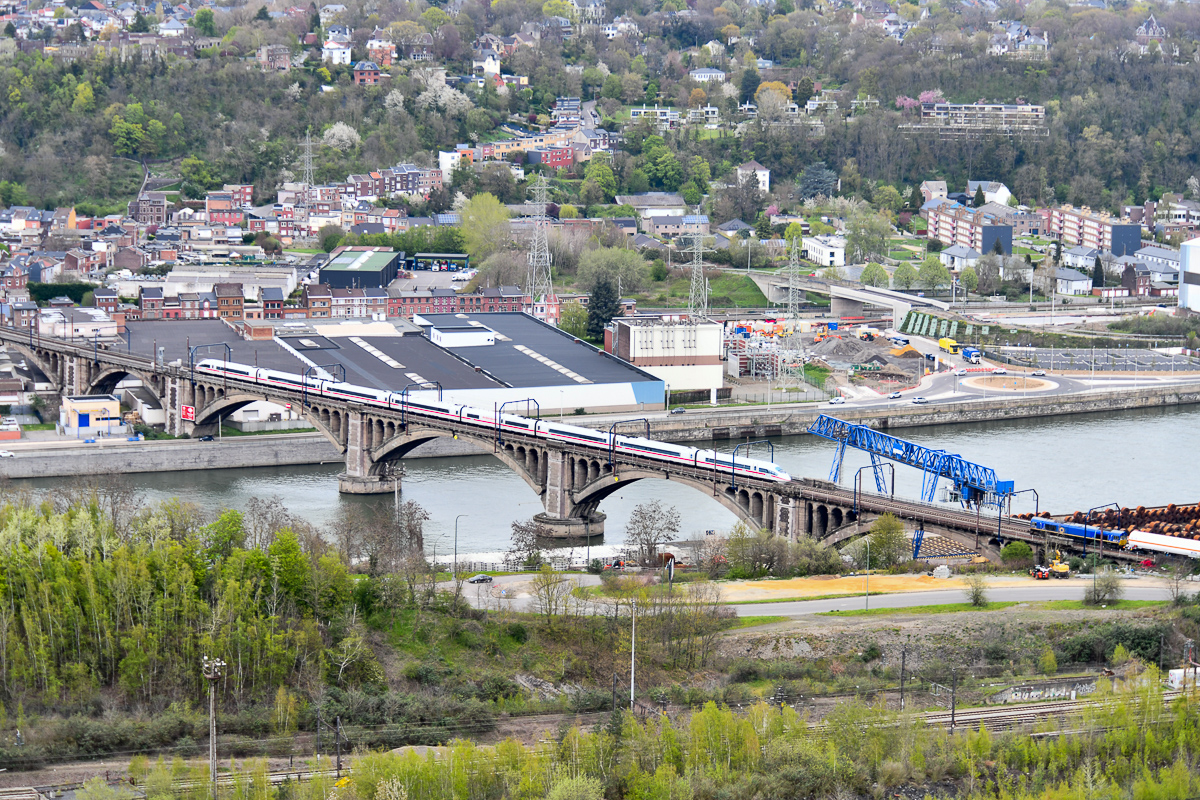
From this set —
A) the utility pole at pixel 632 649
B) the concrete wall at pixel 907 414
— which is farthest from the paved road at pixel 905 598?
the concrete wall at pixel 907 414

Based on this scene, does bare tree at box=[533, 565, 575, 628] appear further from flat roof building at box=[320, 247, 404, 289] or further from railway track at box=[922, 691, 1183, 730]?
flat roof building at box=[320, 247, 404, 289]

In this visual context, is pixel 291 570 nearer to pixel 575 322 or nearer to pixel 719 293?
pixel 575 322

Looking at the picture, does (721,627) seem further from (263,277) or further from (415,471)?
(263,277)

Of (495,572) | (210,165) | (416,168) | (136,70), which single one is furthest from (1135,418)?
(136,70)

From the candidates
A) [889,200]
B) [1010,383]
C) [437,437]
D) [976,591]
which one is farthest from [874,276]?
[976,591]

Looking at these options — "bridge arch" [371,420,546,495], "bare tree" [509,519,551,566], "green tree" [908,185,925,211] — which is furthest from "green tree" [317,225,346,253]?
"bare tree" [509,519,551,566]
